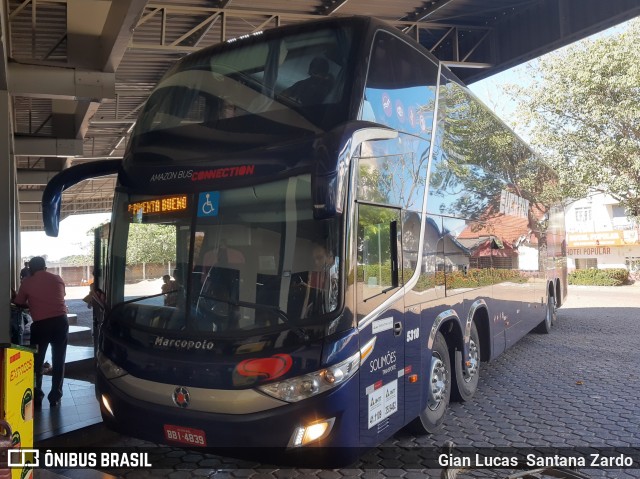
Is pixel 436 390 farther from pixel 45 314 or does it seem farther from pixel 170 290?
pixel 45 314

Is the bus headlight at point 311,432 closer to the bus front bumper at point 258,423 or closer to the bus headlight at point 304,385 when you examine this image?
the bus front bumper at point 258,423

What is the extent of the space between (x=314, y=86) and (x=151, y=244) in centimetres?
183

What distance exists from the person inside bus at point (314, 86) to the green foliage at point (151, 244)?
140 centimetres

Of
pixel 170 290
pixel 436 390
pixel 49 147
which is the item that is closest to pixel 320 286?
pixel 170 290

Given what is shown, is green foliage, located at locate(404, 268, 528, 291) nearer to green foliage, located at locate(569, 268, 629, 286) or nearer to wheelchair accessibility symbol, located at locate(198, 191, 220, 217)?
wheelchair accessibility symbol, located at locate(198, 191, 220, 217)

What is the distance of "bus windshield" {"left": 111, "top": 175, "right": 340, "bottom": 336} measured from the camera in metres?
3.87

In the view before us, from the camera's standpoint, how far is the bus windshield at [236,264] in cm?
387

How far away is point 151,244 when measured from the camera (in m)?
4.60

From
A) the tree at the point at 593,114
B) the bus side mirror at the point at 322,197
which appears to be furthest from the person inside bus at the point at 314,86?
the tree at the point at 593,114

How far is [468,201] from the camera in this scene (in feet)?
21.8

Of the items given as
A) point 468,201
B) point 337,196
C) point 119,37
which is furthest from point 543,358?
point 119,37

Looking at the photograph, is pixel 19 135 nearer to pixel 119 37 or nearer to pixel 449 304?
pixel 119 37

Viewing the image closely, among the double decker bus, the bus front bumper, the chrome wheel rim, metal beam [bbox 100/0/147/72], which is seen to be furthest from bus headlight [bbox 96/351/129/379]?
metal beam [bbox 100/0/147/72]

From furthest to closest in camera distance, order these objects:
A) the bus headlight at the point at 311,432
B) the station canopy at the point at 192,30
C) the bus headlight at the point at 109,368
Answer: the station canopy at the point at 192,30 < the bus headlight at the point at 109,368 < the bus headlight at the point at 311,432
